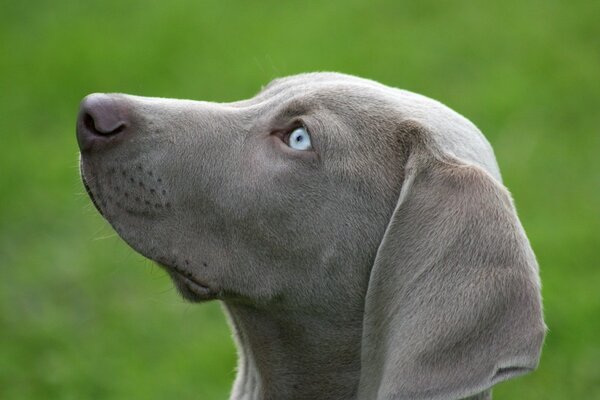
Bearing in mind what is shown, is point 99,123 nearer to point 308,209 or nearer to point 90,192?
point 90,192

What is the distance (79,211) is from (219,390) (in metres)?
2.31

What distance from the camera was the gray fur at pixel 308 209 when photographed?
12.4 ft

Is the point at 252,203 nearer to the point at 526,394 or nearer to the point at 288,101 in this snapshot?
the point at 288,101

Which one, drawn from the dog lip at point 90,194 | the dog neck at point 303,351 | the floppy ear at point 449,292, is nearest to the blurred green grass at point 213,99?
the dog lip at point 90,194

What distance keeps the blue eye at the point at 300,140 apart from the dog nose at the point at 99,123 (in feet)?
1.76

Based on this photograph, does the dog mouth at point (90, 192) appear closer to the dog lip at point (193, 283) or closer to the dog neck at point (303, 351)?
the dog lip at point (193, 283)

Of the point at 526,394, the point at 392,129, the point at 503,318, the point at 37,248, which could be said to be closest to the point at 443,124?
the point at 392,129

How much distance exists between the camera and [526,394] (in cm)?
612

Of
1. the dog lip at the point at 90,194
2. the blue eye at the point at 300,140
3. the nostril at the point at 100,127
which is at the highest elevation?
the nostril at the point at 100,127

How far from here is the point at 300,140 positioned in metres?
3.98

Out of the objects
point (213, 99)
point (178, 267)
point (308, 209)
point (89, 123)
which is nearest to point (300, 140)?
point (308, 209)

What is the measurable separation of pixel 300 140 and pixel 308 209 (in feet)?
0.76

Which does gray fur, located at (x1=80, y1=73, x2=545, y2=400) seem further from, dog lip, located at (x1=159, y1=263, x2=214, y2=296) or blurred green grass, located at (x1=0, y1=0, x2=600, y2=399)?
blurred green grass, located at (x1=0, y1=0, x2=600, y2=399)

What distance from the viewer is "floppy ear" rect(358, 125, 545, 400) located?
3.54 m
